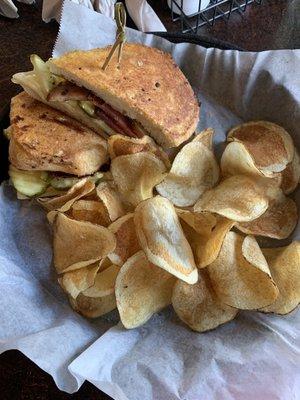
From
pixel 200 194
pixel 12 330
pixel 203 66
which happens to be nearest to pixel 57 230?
pixel 12 330

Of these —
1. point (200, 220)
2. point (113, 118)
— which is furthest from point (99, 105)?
point (200, 220)

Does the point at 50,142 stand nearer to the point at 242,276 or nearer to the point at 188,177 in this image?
the point at 188,177

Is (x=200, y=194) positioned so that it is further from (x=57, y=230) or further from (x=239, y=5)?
(x=239, y=5)

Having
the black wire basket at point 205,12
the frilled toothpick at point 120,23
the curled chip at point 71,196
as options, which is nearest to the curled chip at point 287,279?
the curled chip at point 71,196

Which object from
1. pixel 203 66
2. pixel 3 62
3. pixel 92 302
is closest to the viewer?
pixel 92 302

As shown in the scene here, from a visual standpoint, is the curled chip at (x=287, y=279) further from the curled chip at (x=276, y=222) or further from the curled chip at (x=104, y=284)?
the curled chip at (x=104, y=284)

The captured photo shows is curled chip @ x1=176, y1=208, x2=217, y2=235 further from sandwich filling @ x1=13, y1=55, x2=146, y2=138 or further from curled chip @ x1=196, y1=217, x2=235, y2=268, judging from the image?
sandwich filling @ x1=13, y1=55, x2=146, y2=138
